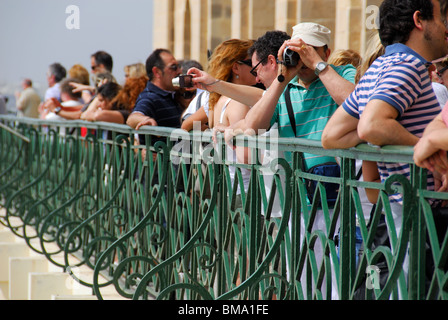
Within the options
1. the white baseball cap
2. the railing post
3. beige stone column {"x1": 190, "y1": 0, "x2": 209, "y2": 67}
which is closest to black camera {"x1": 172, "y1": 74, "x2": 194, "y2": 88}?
the white baseball cap

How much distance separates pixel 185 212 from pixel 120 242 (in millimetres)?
533

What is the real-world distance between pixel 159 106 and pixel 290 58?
101 inches

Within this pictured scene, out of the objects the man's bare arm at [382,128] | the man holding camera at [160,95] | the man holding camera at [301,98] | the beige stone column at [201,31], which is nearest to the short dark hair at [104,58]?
the man holding camera at [160,95]

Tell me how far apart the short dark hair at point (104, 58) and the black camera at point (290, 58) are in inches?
200

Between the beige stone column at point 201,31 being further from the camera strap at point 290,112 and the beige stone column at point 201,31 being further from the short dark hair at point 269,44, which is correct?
the camera strap at point 290,112

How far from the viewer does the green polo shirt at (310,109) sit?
3896mm

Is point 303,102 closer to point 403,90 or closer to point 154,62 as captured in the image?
point 403,90

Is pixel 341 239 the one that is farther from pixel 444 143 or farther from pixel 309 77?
pixel 309 77

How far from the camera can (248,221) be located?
13.3 ft

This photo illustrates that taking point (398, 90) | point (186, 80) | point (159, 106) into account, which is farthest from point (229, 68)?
point (398, 90)
